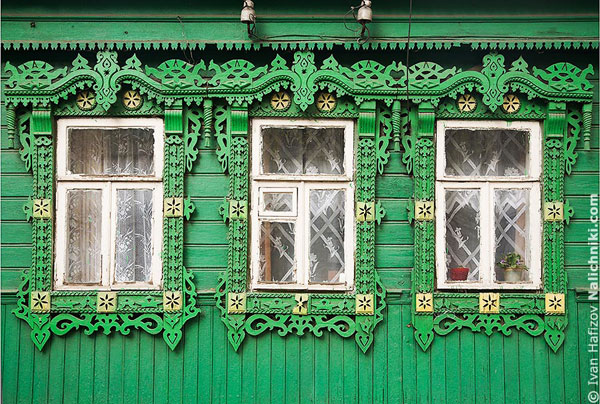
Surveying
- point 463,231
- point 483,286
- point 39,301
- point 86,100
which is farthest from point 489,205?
point 39,301

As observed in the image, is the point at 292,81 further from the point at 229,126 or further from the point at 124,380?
the point at 124,380

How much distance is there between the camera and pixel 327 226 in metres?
4.86

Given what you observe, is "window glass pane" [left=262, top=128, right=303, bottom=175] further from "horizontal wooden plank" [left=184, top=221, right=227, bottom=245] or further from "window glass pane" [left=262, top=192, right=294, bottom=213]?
"horizontal wooden plank" [left=184, top=221, right=227, bottom=245]

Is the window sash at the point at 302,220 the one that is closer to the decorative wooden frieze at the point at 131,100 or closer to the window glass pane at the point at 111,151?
the window glass pane at the point at 111,151

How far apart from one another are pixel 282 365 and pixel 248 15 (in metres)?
2.64

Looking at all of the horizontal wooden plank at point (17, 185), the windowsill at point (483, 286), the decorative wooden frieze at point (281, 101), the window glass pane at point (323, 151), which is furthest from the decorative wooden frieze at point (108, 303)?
the windowsill at point (483, 286)

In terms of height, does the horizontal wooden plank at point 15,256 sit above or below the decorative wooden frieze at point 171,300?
above

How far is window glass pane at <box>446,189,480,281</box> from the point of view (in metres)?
4.85

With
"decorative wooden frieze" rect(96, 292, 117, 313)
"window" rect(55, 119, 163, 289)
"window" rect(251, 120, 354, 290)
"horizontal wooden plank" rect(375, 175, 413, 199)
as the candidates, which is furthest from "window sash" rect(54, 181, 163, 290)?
"horizontal wooden plank" rect(375, 175, 413, 199)

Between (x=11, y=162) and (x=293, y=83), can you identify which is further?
(x=11, y=162)

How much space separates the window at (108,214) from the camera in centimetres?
481

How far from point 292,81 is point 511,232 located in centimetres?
208

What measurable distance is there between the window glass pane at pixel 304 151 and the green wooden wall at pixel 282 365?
0.82 m

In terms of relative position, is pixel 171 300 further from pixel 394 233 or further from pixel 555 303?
pixel 555 303
